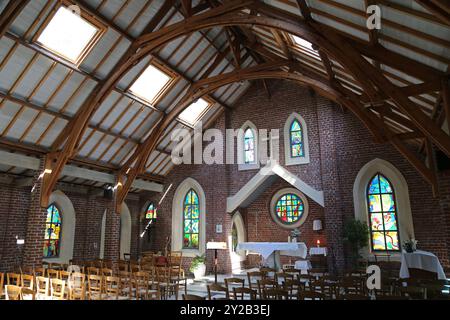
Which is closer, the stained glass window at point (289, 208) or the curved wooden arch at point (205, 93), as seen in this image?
the curved wooden arch at point (205, 93)

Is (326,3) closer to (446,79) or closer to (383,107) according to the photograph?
(446,79)

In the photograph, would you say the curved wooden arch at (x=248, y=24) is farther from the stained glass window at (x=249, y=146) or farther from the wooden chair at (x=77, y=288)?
the stained glass window at (x=249, y=146)

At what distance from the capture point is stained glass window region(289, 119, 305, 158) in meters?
12.3

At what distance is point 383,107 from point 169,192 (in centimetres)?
988

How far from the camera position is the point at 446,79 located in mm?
5055

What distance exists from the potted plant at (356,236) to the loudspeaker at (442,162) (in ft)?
12.8

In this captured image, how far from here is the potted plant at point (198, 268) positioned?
1216cm

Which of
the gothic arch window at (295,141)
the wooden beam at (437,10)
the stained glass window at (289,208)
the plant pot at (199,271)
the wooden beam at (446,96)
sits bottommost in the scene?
the plant pot at (199,271)

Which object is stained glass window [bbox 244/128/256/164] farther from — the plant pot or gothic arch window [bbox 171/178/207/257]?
the plant pot

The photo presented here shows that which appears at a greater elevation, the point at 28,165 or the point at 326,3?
the point at 326,3

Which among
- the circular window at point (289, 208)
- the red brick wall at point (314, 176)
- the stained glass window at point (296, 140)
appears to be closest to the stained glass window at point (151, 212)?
the red brick wall at point (314, 176)

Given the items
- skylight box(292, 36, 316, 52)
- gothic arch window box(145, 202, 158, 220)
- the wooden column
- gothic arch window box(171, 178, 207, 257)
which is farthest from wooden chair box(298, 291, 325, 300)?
gothic arch window box(145, 202, 158, 220)
